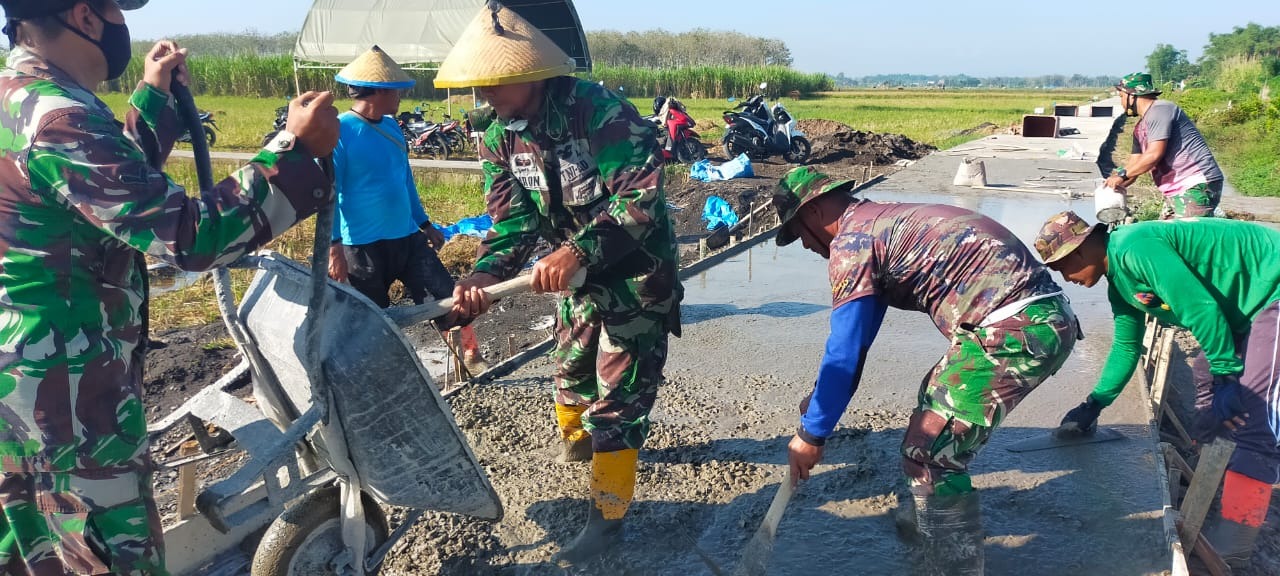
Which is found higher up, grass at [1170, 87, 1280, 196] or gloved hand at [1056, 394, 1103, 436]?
grass at [1170, 87, 1280, 196]

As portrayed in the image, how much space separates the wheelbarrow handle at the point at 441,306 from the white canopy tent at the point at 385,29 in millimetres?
17433

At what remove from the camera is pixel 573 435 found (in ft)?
11.3

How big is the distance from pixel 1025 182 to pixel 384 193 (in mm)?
9847

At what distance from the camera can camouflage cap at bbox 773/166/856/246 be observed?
99.8 inches

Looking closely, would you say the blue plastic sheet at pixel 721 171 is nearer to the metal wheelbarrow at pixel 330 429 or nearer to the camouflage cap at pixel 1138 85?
the camouflage cap at pixel 1138 85

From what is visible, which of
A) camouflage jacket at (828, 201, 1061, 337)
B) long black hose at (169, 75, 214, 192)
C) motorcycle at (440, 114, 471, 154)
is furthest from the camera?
motorcycle at (440, 114, 471, 154)

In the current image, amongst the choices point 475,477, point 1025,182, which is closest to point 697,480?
point 475,477

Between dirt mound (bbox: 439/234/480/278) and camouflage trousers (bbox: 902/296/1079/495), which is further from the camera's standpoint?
dirt mound (bbox: 439/234/480/278)

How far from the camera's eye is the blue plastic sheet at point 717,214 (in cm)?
904

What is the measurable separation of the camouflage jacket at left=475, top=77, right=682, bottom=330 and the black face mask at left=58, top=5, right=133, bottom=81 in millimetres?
1189

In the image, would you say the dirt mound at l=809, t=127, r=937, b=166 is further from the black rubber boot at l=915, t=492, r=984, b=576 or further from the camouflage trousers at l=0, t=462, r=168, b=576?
the camouflage trousers at l=0, t=462, r=168, b=576

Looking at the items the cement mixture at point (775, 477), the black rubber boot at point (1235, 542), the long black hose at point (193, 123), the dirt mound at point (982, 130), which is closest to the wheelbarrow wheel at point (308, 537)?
the cement mixture at point (775, 477)

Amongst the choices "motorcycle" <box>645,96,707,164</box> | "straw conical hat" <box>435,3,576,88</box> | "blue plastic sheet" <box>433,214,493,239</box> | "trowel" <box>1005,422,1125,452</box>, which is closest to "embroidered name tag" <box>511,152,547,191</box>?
"straw conical hat" <box>435,3,576,88</box>

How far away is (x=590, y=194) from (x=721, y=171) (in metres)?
10.3
